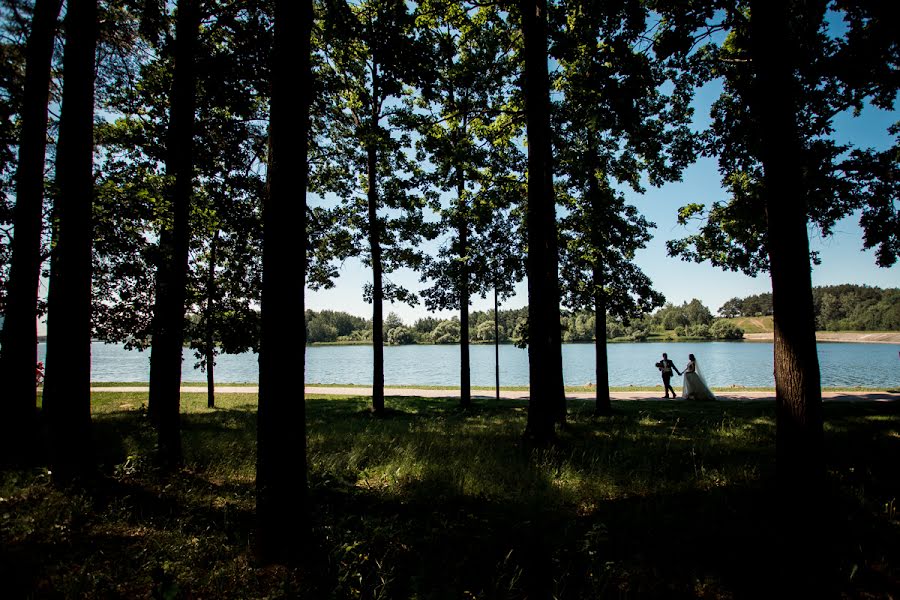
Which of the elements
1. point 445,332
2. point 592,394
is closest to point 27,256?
point 592,394

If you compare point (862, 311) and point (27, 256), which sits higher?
point (862, 311)

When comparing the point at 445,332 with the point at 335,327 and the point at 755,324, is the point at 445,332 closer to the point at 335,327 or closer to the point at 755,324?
the point at 335,327

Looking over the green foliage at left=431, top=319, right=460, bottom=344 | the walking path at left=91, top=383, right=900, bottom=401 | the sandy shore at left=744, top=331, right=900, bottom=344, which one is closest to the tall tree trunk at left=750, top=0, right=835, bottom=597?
the walking path at left=91, top=383, right=900, bottom=401

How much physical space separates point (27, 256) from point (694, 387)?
2162 cm

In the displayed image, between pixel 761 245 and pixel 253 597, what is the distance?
44.0 feet

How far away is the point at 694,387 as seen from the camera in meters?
17.2

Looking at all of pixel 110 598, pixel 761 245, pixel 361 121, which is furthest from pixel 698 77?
pixel 110 598

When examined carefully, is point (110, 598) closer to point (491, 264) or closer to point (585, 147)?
point (491, 264)

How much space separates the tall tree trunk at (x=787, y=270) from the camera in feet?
15.7

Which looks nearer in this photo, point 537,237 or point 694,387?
point 537,237

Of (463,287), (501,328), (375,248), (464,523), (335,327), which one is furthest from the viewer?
(335,327)

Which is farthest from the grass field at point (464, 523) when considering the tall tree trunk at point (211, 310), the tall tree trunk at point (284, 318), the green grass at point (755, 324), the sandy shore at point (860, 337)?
the green grass at point (755, 324)

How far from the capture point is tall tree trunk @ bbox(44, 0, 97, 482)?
507cm

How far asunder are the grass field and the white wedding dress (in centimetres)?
975
